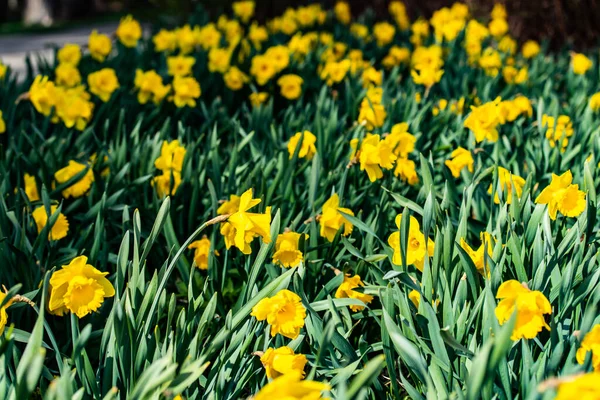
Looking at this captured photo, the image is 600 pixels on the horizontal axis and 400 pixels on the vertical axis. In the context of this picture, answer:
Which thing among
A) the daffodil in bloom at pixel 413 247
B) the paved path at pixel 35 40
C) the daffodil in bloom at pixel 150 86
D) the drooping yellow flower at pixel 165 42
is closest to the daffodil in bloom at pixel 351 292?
the daffodil in bloom at pixel 413 247

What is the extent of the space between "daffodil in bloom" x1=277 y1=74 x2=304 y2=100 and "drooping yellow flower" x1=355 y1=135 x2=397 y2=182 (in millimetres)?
1351

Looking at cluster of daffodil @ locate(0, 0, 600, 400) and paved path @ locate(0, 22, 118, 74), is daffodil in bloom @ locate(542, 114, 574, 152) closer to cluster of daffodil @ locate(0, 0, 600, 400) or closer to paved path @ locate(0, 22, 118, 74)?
cluster of daffodil @ locate(0, 0, 600, 400)

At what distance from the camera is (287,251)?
1.75 meters

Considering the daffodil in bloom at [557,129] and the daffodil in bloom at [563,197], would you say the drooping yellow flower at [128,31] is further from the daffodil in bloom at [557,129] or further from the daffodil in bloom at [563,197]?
the daffodil in bloom at [563,197]

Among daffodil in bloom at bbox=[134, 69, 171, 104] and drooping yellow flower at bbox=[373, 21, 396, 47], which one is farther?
drooping yellow flower at bbox=[373, 21, 396, 47]

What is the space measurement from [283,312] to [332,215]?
496 millimetres

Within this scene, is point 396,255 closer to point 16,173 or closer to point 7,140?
point 16,173

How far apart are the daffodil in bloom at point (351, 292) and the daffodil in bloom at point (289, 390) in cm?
74

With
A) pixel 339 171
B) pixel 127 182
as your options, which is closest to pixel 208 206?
pixel 127 182

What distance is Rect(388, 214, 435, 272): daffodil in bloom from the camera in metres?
1.68

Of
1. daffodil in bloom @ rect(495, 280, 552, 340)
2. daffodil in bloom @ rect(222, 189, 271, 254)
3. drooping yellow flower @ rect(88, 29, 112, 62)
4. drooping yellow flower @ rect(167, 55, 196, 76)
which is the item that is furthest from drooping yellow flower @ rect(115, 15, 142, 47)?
daffodil in bloom @ rect(495, 280, 552, 340)

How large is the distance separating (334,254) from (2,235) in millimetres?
979

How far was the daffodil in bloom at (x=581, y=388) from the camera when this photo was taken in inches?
33.5

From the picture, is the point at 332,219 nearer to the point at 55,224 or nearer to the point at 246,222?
the point at 246,222
